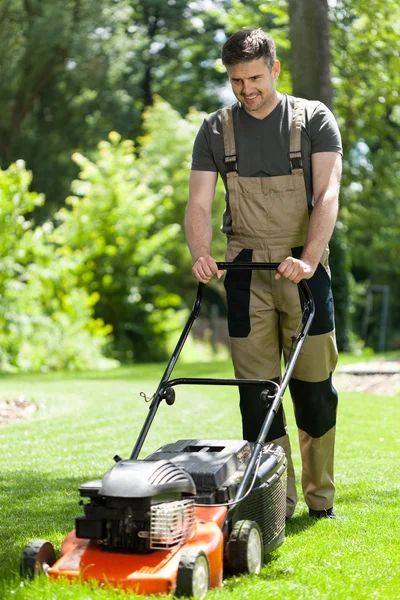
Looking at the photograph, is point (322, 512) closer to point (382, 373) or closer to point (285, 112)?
point (285, 112)

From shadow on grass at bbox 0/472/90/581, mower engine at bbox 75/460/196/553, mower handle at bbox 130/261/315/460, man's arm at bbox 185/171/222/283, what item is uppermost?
man's arm at bbox 185/171/222/283

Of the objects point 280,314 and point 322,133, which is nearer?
point 322,133

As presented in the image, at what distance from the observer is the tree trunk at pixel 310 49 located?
11.5 metres

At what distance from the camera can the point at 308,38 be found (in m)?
11.7

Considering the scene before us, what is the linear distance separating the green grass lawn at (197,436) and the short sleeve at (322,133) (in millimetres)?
1579

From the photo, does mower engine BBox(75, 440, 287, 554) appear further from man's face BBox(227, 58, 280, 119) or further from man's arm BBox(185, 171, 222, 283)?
man's face BBox(227, 58, 280, 119)

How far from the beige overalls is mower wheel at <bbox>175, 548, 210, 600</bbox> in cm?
124

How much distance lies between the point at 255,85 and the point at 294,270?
765 millimetres

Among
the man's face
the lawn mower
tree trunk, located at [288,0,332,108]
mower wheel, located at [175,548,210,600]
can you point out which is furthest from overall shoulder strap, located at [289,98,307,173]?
tree trunk, located at [288,0,332,108]

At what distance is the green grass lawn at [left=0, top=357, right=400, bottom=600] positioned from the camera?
10.9ft

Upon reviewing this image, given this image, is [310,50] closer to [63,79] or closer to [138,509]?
[138,509]

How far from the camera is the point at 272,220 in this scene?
414cm

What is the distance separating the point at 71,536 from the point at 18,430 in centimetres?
435

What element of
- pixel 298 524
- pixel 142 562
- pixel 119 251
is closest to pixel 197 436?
pixel 298 524
